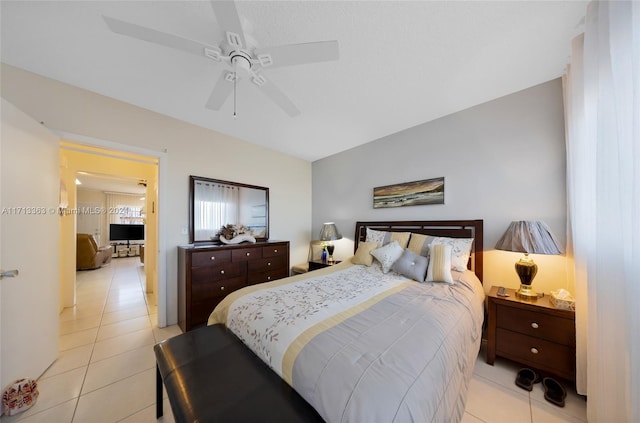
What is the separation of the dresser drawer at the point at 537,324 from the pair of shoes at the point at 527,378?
0.31 metres

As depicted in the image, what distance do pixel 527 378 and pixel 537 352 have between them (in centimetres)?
22

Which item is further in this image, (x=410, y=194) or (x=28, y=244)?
(x=410, y=194)

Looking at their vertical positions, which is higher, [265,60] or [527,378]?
[265,60]

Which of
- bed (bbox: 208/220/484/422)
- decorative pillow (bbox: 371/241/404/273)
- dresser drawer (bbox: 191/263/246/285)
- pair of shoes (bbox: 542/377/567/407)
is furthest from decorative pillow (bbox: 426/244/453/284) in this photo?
dresser drawer (bbox: 191/263/246/285)

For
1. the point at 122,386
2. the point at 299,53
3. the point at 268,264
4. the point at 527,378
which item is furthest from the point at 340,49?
the point at 122,386

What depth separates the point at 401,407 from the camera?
29.7 inches

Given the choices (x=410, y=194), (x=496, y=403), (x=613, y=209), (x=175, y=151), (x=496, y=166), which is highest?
(x=175, y=151)

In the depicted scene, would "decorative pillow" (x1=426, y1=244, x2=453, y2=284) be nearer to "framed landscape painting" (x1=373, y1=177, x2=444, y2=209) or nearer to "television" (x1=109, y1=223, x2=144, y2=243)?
"framed landscape painting" (x1=373, y1=177, x2=444, y2=209)

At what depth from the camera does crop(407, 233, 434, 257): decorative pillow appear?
7.88ft

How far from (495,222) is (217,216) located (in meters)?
3.53

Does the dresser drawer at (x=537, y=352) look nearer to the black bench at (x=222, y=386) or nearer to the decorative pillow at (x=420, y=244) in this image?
the decorative pillow at (x=420, y=244)

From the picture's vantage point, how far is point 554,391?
157 cm

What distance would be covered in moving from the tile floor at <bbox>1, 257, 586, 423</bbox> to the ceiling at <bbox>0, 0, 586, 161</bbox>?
263cm

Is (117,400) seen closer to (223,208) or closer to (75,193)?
(223,208)
